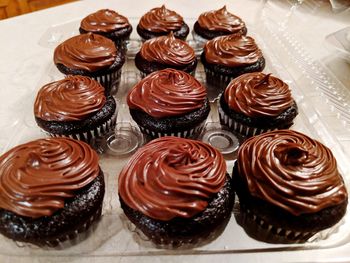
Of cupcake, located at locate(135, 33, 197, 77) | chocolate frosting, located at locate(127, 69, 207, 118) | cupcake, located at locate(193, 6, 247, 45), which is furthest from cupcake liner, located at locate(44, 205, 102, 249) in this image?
cupcake, located at locate(193, 6, 247, 45)

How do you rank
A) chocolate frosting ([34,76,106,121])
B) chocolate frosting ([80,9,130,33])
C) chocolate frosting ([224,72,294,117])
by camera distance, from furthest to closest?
1. chocolate frosting ([80,9,130,33])
2. chocolate frosting ([224,72,294,117])
3. chocolate frosting ([34,76,106,121])

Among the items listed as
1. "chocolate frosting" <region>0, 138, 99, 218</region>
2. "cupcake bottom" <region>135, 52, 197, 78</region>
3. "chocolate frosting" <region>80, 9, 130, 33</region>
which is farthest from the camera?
"chocolate frosting" <region>80, 9, 130, 33</region>

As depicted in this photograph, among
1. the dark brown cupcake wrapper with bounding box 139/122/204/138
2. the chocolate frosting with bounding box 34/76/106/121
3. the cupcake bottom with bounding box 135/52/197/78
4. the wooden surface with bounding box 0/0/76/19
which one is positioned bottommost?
the wooden surface with bounding box 0/0/76/19

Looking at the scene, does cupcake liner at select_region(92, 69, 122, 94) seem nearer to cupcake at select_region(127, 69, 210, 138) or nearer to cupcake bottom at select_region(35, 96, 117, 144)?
cupcake bottom at select_region(35, 96, 117, 144)

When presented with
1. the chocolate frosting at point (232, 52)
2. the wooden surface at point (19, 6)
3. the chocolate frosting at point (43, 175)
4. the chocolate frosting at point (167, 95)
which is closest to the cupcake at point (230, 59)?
the chocolate frosting at point (232, 52)

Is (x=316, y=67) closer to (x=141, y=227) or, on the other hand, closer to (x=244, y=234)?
(x=244, y=234)

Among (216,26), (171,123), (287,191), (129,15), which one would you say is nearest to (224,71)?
(216,26)

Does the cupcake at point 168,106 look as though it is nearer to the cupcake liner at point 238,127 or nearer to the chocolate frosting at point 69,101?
the cupcake liner at point 238,127
